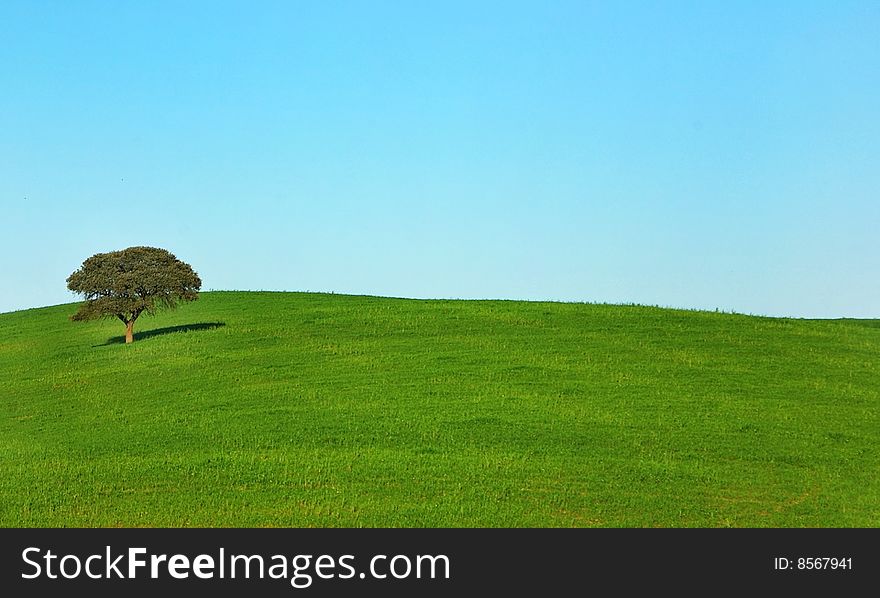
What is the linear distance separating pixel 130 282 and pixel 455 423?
23480 mm

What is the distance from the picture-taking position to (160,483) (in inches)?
1021

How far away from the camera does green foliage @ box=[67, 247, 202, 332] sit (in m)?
48.8

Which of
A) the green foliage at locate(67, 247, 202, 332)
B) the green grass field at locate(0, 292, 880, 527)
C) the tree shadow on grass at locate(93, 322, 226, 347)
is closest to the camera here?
the green grass field at locate(0, 292, 880, 527)

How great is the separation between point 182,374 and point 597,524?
22449 mm

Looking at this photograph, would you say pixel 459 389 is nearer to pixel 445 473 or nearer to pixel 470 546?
pixel 445 473

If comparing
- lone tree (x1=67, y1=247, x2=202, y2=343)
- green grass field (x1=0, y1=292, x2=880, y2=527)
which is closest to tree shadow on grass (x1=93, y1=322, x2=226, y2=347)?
green grass field (x1=0, y1=292, x2=880, y2=527)

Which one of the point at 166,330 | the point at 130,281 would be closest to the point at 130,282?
the point at 130,281

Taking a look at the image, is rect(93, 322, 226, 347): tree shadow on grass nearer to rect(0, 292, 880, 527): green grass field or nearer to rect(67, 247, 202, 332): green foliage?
rect(0, 292, 880, 527): green grass field

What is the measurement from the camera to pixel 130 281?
4853 cm

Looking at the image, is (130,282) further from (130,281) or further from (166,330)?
Result: (166,330)

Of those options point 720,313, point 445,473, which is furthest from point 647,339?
point 445,473

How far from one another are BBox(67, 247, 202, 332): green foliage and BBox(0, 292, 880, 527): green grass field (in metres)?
1.91

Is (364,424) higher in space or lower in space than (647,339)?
lower

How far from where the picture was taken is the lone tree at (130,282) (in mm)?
48781
